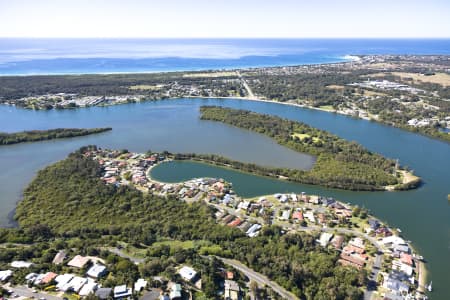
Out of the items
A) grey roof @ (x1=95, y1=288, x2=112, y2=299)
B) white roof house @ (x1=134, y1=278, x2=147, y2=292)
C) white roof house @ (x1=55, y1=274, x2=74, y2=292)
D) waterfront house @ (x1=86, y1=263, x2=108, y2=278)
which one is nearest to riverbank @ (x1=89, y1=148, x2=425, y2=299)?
white roof house @ (x1=134, y1=278, x2=147, y2=292)

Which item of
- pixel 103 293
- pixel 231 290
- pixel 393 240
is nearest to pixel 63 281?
pixel 103 293

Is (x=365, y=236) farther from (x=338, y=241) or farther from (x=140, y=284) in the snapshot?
(x=140, y=284)

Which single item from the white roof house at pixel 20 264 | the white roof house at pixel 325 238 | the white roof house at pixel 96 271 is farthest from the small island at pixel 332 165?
the white roof house at pixel 20 264

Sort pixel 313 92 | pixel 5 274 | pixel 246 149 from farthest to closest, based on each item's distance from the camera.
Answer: pixel 313 92, pixel 246 149, pixel 5 274

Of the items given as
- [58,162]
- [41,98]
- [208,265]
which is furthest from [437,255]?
[41,98]

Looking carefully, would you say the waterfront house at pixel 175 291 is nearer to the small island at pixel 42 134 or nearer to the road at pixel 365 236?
the road at pixel 365 236
